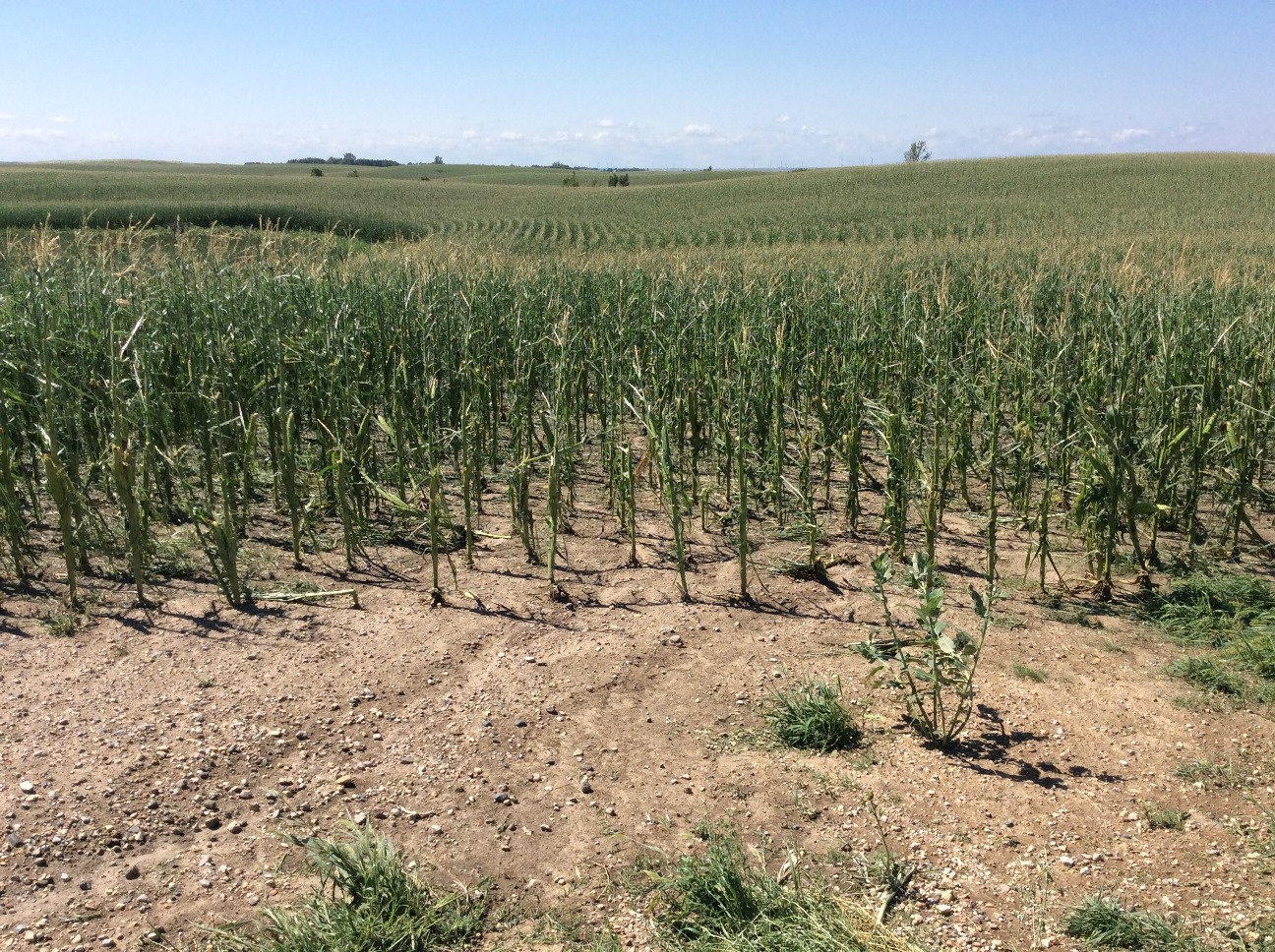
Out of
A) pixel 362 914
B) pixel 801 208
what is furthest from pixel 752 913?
pixel 801 208

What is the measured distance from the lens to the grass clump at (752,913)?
86.4 inches

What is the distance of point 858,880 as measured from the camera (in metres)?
2.46

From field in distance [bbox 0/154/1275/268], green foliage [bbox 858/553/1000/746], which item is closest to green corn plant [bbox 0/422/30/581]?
green foliage [bbox 858/553/1000/746]

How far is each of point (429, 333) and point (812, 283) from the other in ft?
17.5

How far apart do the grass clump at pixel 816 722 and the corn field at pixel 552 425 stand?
104cm

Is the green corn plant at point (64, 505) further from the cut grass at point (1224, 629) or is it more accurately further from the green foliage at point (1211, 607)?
the green foliage at point (1211, 607)

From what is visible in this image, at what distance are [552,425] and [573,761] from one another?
2563mm

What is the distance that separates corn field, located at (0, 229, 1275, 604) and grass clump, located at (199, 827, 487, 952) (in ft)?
5.80

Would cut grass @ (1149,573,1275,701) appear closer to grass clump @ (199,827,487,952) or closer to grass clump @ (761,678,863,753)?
grass clump @ (761,678,863,753)

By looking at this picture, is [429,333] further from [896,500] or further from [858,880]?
[858,880]

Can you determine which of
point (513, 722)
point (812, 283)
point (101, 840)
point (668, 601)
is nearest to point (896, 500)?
point (668, 601)

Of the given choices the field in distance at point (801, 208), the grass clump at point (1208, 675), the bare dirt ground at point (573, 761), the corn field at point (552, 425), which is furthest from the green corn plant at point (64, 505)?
the field in distance at point (801, 208)

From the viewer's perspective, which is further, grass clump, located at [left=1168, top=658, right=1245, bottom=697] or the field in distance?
the field in distance

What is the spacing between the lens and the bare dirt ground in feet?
8.02
